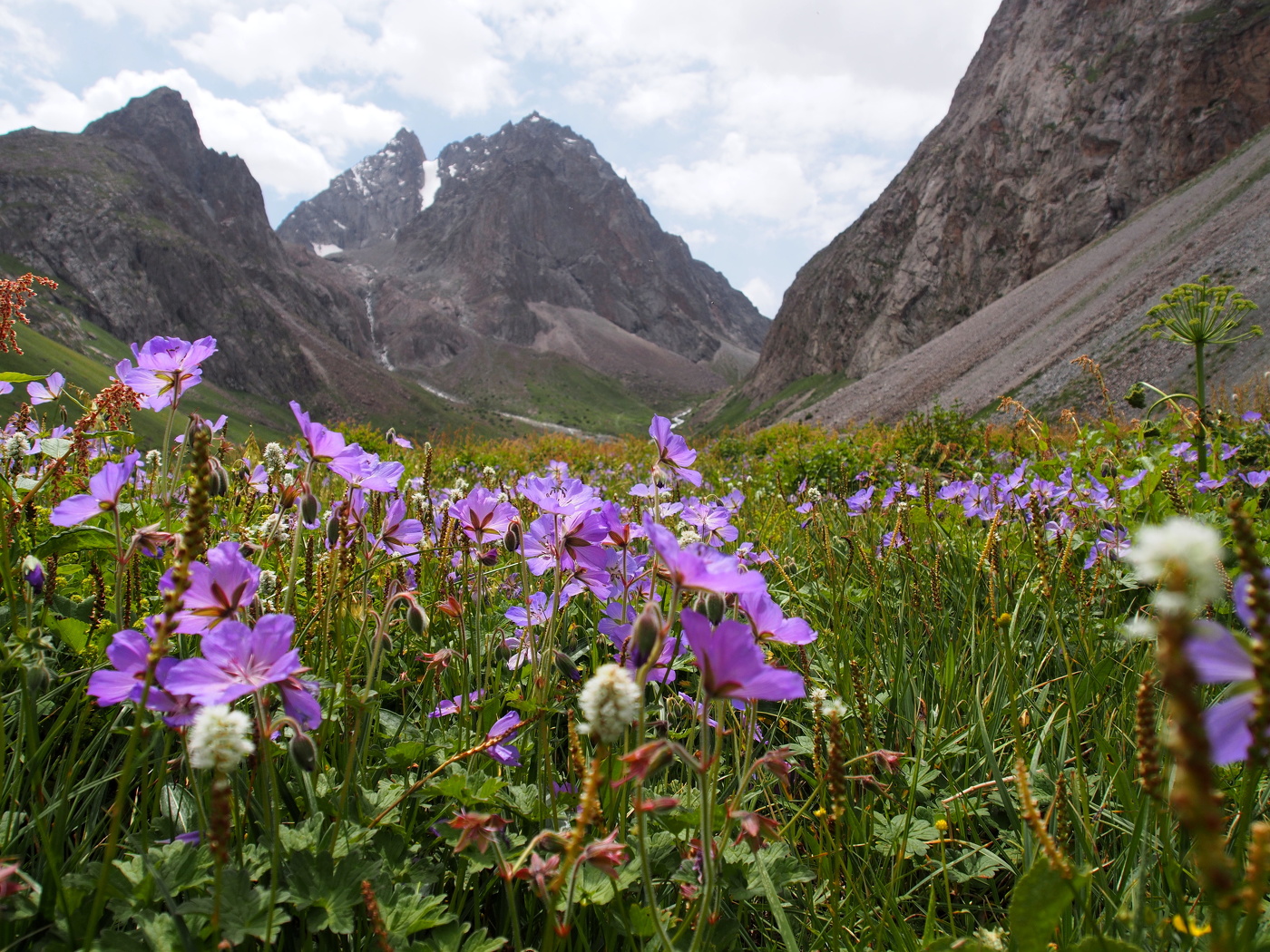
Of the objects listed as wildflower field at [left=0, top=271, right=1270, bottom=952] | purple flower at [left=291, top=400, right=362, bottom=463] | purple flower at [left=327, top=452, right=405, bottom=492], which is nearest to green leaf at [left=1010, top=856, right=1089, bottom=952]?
wildflower field at [left=0, top=271, right=1270, bottom=952]

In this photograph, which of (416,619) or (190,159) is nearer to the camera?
(416,619)

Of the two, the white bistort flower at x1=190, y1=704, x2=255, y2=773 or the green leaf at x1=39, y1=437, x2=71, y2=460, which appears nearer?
the white bistort flower at x1=190, y1=704, x2=255, y2=773

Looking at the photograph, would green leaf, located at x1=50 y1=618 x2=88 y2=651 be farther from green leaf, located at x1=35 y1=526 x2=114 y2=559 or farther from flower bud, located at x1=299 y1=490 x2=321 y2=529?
flower bud, located at x1=299 y1=490 x2=321 y2=529

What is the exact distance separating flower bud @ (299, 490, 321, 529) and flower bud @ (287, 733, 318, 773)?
0.43 meters

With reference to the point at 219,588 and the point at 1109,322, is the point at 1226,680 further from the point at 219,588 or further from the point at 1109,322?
the point at 1109,322

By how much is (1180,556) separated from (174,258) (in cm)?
9979

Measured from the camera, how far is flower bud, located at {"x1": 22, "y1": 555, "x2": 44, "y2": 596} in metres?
1.33

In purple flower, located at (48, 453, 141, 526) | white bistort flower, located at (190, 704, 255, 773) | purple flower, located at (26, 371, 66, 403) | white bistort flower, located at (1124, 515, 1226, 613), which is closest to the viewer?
white bistort flower, located at (1124, 515, 1226, 613)

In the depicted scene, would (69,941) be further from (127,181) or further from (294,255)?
(294,255)

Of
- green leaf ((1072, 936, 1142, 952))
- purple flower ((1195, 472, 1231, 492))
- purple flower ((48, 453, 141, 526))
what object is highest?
purple flower ((48, 453, 141, 526))

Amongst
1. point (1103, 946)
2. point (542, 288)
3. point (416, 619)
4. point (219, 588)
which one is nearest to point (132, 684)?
point (219, 588)

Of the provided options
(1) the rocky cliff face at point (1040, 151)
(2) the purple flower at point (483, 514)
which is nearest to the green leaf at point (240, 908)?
(2) the purple flower at point (483, 514)

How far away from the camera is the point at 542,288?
512 feet

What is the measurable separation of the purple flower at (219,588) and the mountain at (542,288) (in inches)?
4883
